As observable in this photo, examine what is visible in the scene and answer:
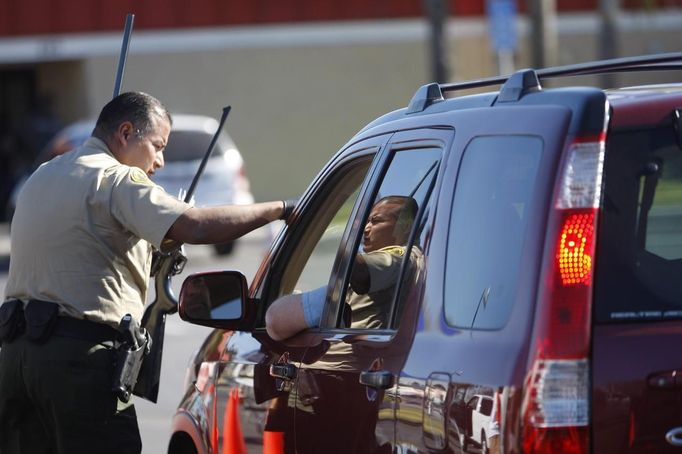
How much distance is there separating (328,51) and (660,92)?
81.0ft

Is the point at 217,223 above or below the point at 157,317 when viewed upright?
above

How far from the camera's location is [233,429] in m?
4.19

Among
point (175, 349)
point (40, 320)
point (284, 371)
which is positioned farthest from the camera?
point (175, 349)

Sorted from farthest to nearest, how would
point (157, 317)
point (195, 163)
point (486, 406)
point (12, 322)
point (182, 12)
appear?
1. point (182, 12)
2. point (195, 163)
3. point (157, 317)
4. point (12, 322)
5. point (486, 406)

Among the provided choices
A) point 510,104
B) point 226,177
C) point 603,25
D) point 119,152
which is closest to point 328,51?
point 603,25

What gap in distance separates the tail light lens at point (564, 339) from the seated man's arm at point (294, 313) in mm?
1226

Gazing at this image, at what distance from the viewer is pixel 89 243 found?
4.49 metres

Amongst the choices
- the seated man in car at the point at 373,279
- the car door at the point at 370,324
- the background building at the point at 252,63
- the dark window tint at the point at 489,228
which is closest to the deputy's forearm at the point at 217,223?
the seated man in car at the point at 373,279

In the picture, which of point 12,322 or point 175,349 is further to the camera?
point 175,349

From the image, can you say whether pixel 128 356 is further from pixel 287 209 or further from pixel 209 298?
pixel 287 209

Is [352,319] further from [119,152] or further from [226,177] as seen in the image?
[226,177]

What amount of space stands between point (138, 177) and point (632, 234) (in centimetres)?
211

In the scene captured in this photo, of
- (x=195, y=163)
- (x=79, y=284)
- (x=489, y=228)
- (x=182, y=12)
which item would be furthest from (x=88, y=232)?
(x=182, y=12)

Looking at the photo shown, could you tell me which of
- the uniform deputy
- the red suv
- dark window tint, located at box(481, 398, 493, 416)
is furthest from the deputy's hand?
dark window tint, located at box(481, 398, 493, 416)
